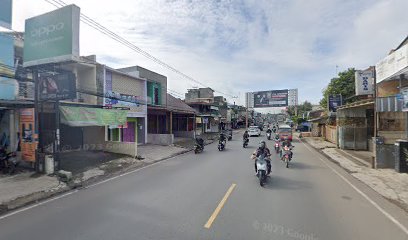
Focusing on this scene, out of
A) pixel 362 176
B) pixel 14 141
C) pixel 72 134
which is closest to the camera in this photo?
pixel 362 176

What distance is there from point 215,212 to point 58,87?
859 cm

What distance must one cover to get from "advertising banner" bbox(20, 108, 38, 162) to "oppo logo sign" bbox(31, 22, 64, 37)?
3.81m

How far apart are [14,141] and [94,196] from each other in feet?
25.6

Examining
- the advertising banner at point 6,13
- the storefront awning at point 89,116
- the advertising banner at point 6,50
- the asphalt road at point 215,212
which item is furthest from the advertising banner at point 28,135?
the asphalt road at point 215,212

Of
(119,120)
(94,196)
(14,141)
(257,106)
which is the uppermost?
(257,106)

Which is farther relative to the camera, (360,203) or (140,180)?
(140,180)

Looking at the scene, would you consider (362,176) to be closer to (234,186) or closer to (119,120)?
(234,186)

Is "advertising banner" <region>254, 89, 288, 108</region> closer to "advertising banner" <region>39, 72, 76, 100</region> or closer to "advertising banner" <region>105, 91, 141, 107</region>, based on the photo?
"advertising banner" <region>105, 91, 141, 107</region>

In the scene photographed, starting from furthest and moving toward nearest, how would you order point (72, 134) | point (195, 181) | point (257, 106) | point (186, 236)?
point (257, 106) < point (72, 134) < point (195, 181) < point (186, 236)

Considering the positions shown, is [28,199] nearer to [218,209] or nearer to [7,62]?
[218,209]

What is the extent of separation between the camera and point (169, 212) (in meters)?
5.84

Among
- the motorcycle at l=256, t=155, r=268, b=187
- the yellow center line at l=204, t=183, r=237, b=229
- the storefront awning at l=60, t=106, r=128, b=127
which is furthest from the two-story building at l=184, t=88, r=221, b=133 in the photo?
the yellow center line at l=204, t=183, r=237, b=229

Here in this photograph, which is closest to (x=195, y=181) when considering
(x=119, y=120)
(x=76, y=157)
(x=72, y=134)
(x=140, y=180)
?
Answer: (x=140, y=180)

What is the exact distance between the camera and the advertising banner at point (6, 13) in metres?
10.9
